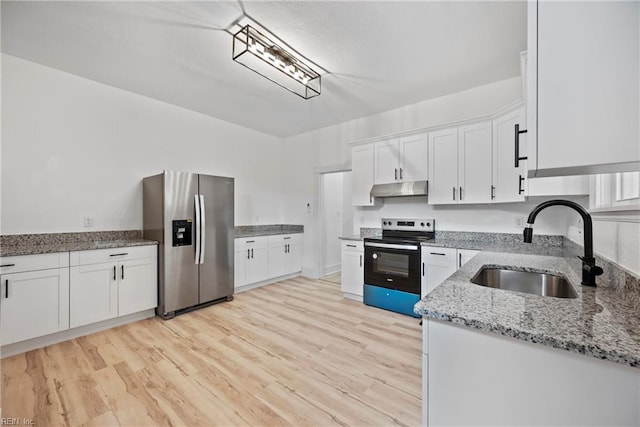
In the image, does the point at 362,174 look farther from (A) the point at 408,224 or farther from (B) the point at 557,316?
(B) the point at 557,316

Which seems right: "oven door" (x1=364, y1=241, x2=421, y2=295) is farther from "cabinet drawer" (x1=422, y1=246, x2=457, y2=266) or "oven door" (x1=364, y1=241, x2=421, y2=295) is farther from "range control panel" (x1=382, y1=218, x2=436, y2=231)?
"range control panel" (x1=382, y1=218, x2=436, y2=231)

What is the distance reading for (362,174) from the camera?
400cm

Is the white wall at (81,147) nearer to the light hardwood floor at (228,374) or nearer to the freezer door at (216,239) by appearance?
the freezer door at (216,239)

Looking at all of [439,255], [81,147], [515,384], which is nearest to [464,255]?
[439,255]

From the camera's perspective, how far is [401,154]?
11.9 feet

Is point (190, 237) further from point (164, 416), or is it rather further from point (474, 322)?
point (474, 322)

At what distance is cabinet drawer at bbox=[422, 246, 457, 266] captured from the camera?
2943 millimetres

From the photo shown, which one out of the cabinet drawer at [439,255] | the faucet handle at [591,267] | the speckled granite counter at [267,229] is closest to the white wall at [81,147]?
the speckled granite counter at [267,229]

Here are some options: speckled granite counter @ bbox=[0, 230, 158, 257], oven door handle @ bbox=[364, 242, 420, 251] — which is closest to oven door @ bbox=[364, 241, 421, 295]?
oven door handle @ bbox=[364, 242, 420, 251]

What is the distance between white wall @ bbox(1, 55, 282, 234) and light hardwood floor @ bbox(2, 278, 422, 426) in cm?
142

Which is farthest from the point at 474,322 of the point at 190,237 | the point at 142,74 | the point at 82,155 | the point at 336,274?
the point at 336,274

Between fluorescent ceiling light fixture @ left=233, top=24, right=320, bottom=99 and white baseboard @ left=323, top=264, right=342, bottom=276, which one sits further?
white baseboard @ left=323, top=264, right=342, bottom=276

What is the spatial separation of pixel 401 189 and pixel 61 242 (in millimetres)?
4048

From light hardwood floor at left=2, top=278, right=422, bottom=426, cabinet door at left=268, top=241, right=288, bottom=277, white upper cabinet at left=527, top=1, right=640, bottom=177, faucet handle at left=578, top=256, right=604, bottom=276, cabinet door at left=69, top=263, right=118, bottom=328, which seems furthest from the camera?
cabinet door at left=268, top=241, right=288, bottom=277
